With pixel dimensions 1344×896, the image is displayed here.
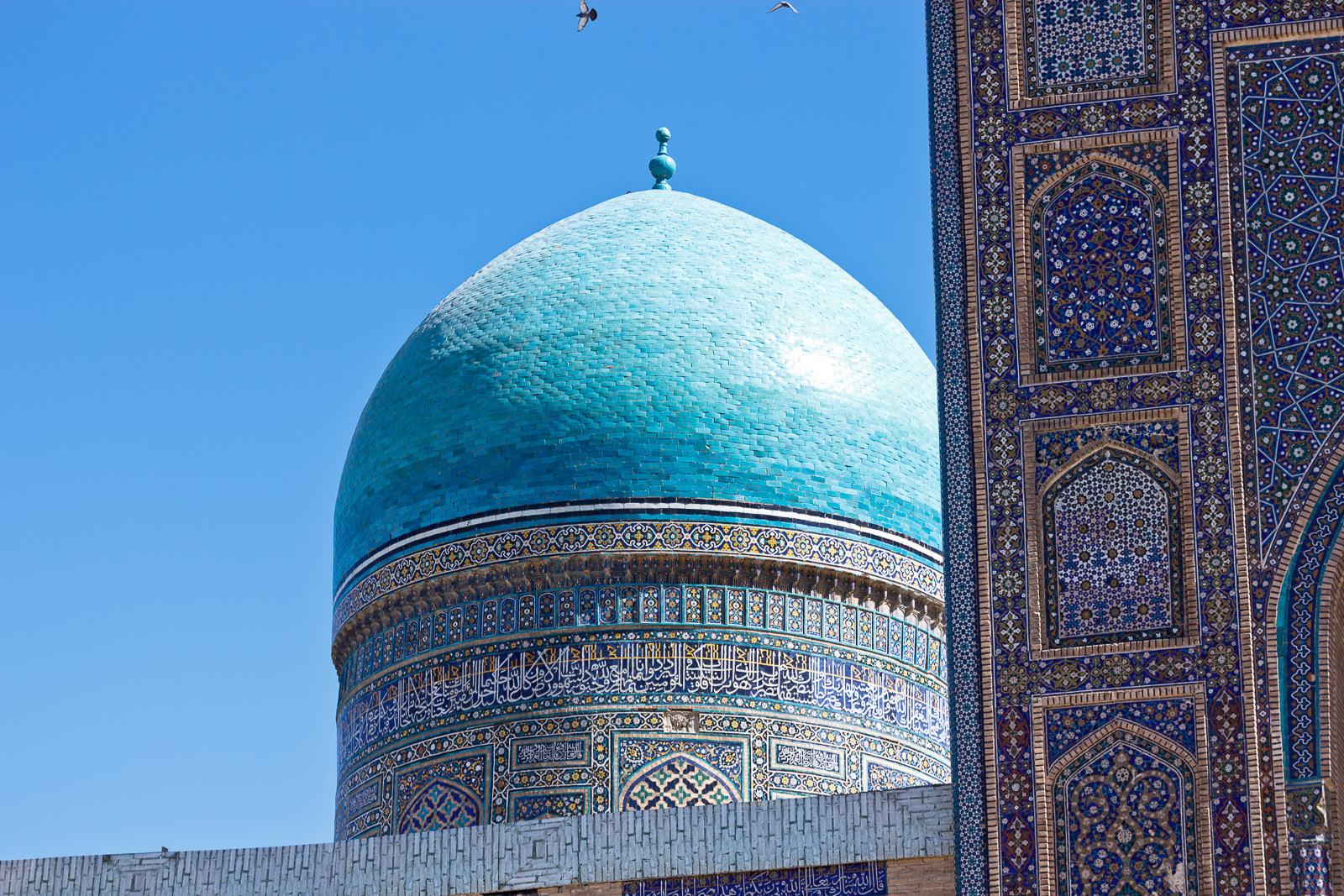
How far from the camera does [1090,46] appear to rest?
28.6ft

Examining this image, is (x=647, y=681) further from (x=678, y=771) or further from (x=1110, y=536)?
(x=1110, y=536)

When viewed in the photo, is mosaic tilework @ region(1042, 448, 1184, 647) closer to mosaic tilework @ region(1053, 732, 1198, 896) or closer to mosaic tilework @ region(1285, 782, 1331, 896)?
mosaic tilework @ region(1053, 732, 1198, 896)

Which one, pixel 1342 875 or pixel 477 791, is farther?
pixel 477 791

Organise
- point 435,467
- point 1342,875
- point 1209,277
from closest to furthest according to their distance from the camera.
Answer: point 1342,875 → point 1209,277 → point 435,467

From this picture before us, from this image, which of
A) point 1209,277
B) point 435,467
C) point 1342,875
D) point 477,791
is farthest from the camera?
point 435,467

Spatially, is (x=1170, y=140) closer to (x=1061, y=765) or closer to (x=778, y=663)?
(x=1061, y=765)

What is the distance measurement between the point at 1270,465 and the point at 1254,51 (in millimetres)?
1427

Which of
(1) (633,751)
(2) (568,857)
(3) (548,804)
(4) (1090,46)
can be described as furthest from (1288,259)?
(3) (548,804)

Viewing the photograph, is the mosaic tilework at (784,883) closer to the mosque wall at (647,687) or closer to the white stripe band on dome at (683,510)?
the mosque wall at (647,687)

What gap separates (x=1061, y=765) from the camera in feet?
26.3

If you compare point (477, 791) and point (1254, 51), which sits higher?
point (1254, 51)

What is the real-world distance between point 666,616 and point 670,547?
0.32 metres

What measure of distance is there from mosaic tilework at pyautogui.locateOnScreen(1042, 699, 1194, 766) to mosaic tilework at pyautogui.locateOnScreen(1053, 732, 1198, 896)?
2.1 inches

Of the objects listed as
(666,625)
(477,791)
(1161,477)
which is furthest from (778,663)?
(1161,477)
